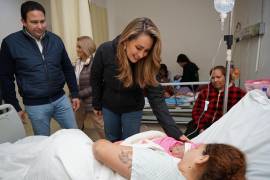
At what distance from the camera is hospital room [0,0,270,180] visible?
3.39ft

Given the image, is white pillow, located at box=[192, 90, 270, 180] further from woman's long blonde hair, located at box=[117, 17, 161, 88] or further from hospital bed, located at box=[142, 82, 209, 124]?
hospital bed, located at box=[142, 82, 209, 124]

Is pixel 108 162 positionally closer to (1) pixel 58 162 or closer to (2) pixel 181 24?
(1) pixel 58 162

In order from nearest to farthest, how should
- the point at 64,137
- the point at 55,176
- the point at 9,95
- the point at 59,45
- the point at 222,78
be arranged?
the point at 55,176
the point at 64,137
the point at 9,95
the point at 59,45
the point at 222,78

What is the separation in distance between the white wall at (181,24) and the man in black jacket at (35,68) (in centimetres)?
298

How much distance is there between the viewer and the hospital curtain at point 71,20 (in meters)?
Answer: 2.78

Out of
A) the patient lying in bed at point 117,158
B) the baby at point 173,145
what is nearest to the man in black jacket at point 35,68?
the patient lying in bed at point 117,158

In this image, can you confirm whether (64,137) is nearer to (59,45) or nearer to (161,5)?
(59,45)

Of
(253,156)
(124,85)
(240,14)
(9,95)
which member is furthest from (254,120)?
(240,14)

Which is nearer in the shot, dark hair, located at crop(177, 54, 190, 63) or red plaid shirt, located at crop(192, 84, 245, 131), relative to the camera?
red plaid shirt, located at crop(192, 84, 245, 131)

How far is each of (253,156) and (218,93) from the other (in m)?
1.05

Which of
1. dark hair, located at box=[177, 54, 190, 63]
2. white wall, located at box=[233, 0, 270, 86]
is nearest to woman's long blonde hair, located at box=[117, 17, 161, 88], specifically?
white wall, located at box=[233, 0, 270, 86]

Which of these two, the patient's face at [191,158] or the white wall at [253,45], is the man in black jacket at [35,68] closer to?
the patient's face at [191,158]

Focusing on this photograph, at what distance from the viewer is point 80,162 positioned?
1.09m

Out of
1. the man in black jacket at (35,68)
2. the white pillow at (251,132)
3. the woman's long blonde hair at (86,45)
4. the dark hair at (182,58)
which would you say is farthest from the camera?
the dark hair at (182,58)
